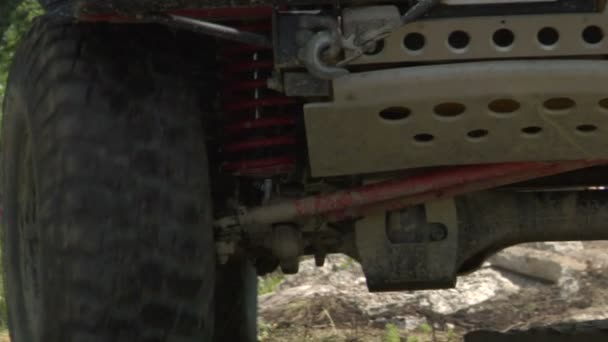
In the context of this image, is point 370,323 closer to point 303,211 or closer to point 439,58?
point 303,211

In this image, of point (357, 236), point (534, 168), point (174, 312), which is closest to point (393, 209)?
point (357, 236)

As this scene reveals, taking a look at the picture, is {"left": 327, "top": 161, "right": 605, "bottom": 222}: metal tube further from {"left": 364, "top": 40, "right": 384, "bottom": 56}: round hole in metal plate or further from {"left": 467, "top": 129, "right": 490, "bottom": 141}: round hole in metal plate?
{"left": 364, "top": 40, "right": 384, "bottom": 56}: round hole in metal plate

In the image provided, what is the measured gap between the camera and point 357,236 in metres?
3.52

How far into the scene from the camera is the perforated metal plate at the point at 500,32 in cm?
283

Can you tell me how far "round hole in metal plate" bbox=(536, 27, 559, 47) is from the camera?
2.86m

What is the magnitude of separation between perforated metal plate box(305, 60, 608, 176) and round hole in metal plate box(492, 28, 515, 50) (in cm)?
6

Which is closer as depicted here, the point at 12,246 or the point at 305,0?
the point at 305,0

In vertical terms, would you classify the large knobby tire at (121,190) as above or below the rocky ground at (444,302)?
below

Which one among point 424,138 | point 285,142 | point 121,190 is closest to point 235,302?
point 285,142

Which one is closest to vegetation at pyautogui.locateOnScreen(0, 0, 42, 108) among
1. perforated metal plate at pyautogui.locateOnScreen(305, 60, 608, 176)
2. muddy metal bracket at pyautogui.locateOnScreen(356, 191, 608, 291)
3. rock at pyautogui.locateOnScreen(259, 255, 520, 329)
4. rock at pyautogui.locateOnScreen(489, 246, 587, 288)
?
Result: rock at pyautogui.locateOnScreen(259, 255, 520, 329)

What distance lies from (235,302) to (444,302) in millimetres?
1807

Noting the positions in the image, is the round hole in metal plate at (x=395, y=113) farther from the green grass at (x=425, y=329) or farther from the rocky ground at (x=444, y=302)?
the green grass at (x=425, y=329)

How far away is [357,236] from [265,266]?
576 mm

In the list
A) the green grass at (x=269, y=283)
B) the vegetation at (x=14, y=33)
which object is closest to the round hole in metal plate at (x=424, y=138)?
the green grass at (x=269, y=283)
